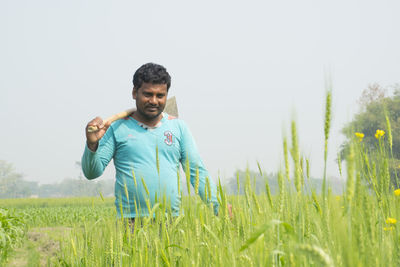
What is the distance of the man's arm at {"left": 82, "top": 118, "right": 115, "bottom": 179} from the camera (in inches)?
104

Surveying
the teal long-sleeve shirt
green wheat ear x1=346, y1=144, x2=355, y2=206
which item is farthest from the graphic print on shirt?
green wheat ear x1=346, y1=144, x2=355, y2=206

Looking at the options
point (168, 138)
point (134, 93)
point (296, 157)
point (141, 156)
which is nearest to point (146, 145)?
point (141, 156)

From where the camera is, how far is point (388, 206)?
1.59 metres

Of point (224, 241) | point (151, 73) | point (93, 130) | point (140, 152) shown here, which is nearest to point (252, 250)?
point (224, 241)

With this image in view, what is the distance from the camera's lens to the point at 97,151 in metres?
2.84

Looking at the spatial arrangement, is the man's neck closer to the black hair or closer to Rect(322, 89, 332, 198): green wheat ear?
the black hair

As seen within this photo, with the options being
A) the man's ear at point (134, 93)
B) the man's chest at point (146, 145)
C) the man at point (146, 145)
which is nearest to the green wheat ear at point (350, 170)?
the man at point (146, 145)

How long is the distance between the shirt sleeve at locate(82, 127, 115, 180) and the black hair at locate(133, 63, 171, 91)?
1.55 feet

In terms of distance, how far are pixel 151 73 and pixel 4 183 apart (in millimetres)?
122823

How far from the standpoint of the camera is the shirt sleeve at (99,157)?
2816 millimetres

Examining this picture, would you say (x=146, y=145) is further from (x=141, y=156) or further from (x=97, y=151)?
(x=97, y=151)

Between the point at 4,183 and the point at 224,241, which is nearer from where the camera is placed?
the point at 224,241

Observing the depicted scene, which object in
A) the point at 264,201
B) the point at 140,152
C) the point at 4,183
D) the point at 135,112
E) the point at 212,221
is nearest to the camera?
the point at 212,221

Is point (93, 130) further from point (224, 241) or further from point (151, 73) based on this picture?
point (224, 241)
